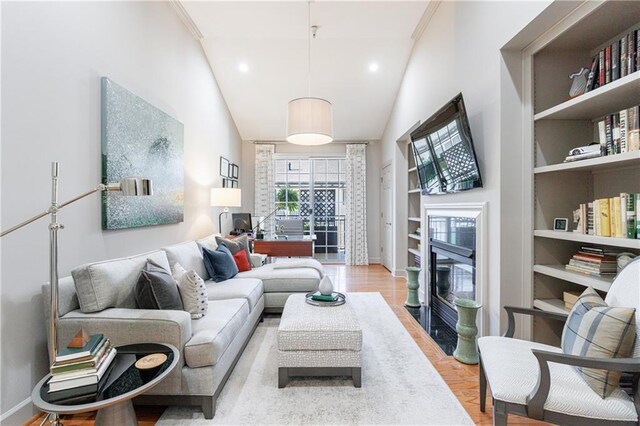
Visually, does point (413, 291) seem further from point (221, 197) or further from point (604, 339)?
point (221, 197)

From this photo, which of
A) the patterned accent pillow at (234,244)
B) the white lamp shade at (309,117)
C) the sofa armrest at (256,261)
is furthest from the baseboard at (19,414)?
the white lamp shade at (309,117)

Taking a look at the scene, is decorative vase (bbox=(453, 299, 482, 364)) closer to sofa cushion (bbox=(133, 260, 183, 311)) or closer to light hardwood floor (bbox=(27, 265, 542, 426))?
light hardwood floor (bbox=(27, 265, 542, 426))

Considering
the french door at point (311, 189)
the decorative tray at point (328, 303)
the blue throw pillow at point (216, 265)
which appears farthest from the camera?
the french door at point (311, 189)

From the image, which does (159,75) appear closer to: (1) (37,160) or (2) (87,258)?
(1) (37,160)

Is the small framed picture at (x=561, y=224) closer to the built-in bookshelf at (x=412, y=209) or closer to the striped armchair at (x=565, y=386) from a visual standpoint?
the striped armchair at (x=565, y=386)

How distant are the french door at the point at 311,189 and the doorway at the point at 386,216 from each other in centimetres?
88

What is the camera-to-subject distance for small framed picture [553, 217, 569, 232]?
85.1 inches

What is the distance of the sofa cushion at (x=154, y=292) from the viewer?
1.87m

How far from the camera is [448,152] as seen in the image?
290 cm

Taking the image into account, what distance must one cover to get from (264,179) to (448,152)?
4292 mm

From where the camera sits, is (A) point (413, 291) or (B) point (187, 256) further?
(A) point (413, 291)

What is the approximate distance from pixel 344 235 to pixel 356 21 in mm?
4126

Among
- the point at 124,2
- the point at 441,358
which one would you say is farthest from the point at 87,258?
the point at 441,358

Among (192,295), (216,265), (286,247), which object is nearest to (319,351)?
(192,295)
